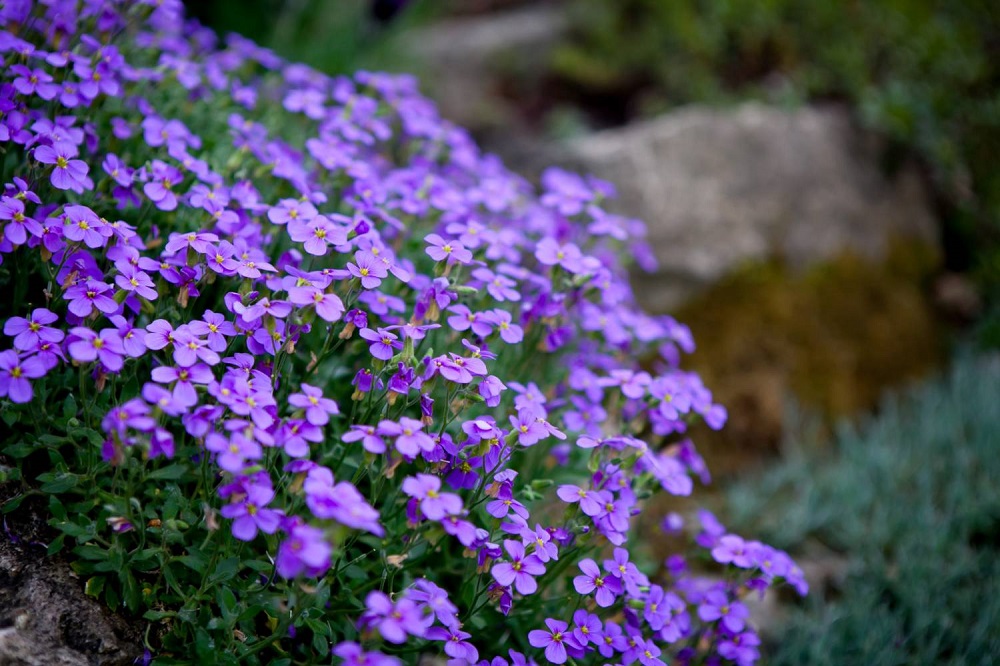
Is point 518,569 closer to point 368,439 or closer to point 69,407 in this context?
point 368,439

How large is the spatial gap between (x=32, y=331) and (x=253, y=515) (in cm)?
69

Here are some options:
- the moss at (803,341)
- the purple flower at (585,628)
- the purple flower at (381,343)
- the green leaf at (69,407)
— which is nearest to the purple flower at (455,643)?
the purple flower at (585,628)

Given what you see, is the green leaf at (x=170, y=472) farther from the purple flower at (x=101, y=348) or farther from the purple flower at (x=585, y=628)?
the purple flower at (x=585, y=628)

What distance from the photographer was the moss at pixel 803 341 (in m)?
3.76

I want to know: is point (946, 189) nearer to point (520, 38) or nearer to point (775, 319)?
point (775, 319)

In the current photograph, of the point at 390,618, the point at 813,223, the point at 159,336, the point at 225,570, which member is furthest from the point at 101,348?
the point at 813,223

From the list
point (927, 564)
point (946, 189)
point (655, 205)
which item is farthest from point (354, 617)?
point (946, 189)

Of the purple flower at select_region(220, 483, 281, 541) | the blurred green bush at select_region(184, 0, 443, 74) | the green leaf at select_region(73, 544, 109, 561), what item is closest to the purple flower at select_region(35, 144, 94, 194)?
the green leaf at select_region(73, 544, 109, 561)

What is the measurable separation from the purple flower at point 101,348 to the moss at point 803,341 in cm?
273

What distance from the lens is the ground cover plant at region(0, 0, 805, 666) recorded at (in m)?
1.63

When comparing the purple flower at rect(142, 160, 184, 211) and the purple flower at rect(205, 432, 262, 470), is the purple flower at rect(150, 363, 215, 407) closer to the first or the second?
the purple flower at rect(205, 432, 262, 470)

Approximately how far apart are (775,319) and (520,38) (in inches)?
116

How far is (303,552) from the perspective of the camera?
133cm

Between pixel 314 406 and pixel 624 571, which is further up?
pixel 314 406
